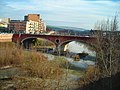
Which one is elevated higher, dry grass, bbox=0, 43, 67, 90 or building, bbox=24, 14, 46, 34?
building, bbox=24, 14, 46, 34

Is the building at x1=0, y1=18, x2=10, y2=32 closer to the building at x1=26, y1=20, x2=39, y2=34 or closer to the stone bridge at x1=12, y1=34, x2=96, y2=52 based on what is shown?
the building at x1=26, y1=20, x2=39, y2=34

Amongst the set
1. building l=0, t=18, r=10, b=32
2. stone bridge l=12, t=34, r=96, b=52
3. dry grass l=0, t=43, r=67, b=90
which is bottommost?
dry grass l=0, t=43, r=67, b=90

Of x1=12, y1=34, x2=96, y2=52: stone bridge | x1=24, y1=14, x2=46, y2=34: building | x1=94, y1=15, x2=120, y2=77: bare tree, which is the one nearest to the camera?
x1=94, y1=15, x2=120, y2=77: bare tree

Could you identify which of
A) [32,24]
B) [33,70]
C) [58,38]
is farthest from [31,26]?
[33,70]

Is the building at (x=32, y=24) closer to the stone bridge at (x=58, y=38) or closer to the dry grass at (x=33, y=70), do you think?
the stone bridge at (x=58, y=38)

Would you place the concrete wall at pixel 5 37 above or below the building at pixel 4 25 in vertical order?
below

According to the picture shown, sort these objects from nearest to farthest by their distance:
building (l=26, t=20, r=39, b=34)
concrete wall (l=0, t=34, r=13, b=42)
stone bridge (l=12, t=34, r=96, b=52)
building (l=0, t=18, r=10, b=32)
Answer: stone bridge (l=12, t=34, r=96, b=52) → concrete wall (l=0, t=34, r=13, b=42) → building (l=0, t=18, r=10, b=32) → building (l=26, t=20, r=39, b=34)

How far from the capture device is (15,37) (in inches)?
2190

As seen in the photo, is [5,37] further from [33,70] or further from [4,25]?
[4,25]

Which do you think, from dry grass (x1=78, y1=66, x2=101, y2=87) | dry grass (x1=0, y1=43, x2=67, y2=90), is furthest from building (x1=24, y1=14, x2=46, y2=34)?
dry grass (x1=78, y1=66, x2=101, y2=87)

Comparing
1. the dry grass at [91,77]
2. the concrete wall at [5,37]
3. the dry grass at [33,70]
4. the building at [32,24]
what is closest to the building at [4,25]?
the building at [32,24]

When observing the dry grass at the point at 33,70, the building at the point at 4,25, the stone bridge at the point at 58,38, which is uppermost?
the building at the point at 4,25

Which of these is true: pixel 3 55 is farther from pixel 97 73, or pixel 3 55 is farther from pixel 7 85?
pixel 97 73

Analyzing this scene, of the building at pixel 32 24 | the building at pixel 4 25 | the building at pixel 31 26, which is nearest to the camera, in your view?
the building at pixel 4 25
